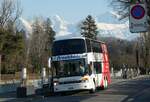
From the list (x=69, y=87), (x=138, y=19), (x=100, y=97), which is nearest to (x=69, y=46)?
(x=69, y=87)

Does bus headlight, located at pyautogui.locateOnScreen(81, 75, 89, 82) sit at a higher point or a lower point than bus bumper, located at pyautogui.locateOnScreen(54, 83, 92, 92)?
higher

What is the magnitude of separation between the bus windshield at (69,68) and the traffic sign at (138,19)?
64.4 feet

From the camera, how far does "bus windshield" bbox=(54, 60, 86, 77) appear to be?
1416 inches

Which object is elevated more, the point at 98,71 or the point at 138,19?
the point at 138,19

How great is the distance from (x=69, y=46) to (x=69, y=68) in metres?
1.56

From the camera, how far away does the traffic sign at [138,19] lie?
16.1 meters

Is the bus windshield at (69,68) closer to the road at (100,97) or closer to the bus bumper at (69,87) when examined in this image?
the bus bumper at (69,87)

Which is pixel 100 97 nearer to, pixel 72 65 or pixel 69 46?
pixel 72 65

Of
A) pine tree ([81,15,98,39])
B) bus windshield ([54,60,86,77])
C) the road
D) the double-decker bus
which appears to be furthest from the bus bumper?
pine tree ([81,15,98,39])

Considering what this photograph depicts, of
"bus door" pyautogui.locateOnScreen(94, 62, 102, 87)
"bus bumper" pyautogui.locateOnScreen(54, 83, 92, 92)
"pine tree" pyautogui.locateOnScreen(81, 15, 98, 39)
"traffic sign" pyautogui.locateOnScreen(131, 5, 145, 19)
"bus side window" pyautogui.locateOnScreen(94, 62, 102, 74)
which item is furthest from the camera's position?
"pine tree" pyautogui.locateOnScreen(81, 15, 98, 39)

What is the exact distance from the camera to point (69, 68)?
3603cm

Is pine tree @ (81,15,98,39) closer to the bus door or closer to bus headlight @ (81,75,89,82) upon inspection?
the bus door

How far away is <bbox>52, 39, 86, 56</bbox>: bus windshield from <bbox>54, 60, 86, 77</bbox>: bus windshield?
0.71 metres

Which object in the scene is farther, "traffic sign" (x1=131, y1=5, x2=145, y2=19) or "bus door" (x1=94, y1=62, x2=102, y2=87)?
"bus door" (x1=94, y1=62, x2=102, y2=87)
